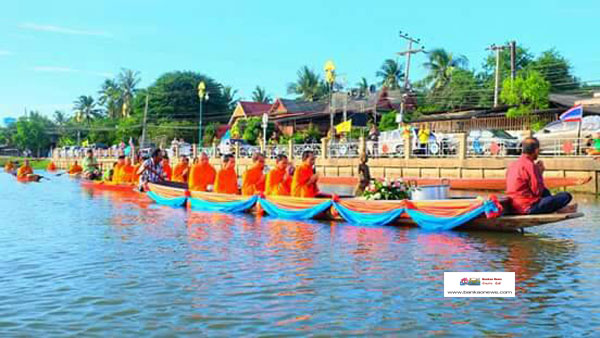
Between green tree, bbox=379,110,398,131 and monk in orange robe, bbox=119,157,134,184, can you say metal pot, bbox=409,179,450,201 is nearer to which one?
monk in orange robe, bbox=119,157,134,184

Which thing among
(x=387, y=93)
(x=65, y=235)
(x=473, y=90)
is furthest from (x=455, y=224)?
(x=387, y=93)

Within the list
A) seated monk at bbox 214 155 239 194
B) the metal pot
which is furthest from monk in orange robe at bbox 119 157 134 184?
the metal pot

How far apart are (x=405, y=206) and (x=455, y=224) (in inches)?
40.8

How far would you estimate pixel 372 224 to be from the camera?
12.2 m

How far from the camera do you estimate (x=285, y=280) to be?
7.60m

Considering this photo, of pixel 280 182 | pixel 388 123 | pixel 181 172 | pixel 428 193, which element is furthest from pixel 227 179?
pixel 388 123

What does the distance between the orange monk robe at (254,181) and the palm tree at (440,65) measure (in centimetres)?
4031

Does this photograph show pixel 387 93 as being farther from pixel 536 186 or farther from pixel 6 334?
pixel 6 334

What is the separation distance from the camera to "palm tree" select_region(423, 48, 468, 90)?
175 feet

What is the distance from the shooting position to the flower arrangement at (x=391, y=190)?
12.3m

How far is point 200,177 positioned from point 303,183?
4.24 metres

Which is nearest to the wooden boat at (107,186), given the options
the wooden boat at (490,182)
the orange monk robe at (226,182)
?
the orange monk robe at (226,182)

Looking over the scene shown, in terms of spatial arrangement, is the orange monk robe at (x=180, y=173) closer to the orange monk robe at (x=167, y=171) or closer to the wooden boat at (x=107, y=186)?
the orange monk robe at (x=167, y=171)

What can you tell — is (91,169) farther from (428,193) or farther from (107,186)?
(428,193)
